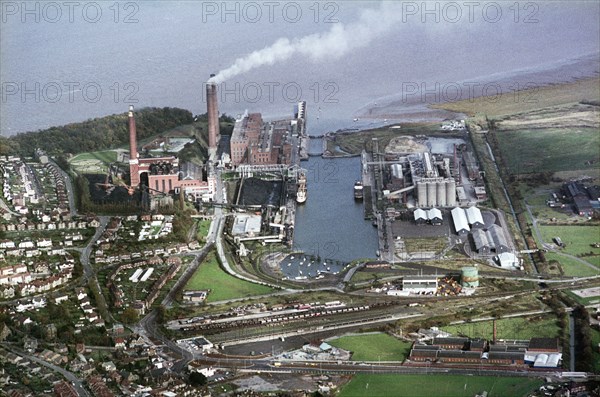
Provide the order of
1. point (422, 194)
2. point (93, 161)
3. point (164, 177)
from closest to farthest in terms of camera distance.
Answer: point (422, 194) → point (164, 177) → point (93, 161)

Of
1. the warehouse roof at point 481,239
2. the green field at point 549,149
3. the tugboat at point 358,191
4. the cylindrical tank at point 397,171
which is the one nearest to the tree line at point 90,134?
the tugboat at point 358,191

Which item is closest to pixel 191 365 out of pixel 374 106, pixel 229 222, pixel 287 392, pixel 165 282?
pixel 287 392

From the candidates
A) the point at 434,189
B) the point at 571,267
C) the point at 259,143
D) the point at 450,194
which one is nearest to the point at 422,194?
the point at 434,189

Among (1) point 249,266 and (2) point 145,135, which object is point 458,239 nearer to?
(1) point 249,266

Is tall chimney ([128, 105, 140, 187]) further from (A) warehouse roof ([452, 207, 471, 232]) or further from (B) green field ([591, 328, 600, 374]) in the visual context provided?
Answer: (B) green field ([591, 328, 600, 374])

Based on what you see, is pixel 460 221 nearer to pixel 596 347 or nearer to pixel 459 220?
pixel 459 220

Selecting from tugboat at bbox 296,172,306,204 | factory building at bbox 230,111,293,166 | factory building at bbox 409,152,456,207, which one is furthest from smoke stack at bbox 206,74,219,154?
factory building at bbox 409,152,456,207
